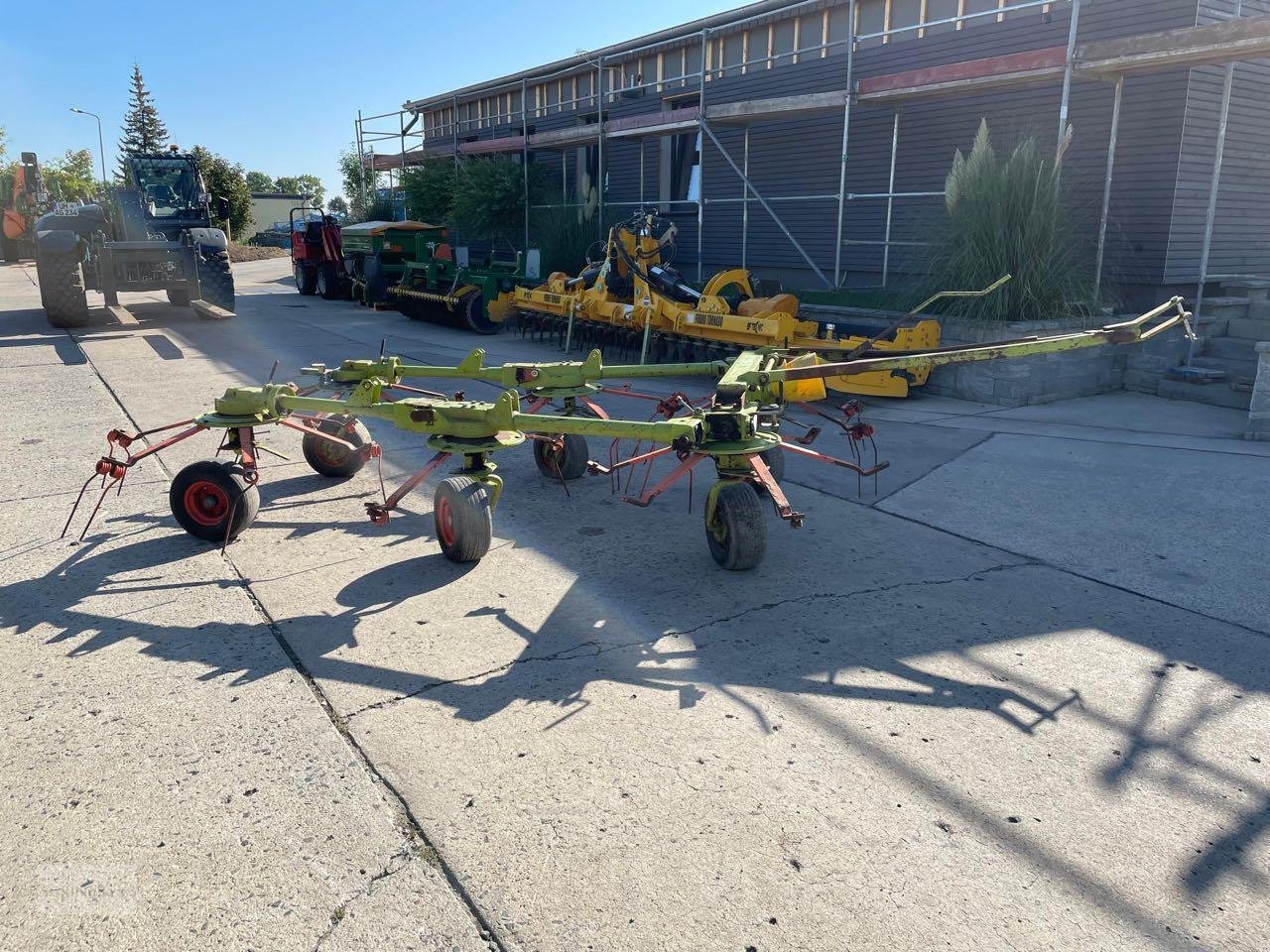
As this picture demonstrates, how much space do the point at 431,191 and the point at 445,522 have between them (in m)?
20.7

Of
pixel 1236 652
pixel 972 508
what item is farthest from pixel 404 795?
pixel 972 508

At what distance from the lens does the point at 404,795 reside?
300 cm

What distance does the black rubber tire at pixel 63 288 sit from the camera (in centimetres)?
1483

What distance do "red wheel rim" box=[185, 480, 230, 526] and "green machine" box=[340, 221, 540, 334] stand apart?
9.99m

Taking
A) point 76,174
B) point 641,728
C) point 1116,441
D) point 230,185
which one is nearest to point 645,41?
point 1116,441

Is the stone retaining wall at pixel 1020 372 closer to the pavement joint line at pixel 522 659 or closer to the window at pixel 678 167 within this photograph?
the pavement joint line at pixel 522 659

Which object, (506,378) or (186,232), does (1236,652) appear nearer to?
(506,378)

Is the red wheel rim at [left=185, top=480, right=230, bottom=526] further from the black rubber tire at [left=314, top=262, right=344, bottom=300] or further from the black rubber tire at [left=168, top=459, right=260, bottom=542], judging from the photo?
the black rubber tire at [left=314, top=262, right=344, bottom=300]

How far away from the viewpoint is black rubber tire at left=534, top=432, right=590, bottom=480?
21.7 ft

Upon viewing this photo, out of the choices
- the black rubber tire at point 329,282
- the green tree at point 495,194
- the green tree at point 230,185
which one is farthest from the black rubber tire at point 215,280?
the green tree at point 230,185

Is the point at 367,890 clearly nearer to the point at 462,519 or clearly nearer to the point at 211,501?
the point at 462,519

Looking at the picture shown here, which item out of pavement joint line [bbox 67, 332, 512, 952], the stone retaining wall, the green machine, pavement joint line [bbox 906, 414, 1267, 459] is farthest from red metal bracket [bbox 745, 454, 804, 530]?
the green machine

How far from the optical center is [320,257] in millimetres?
22547

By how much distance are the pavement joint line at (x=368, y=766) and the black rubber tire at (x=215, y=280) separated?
1311cm
